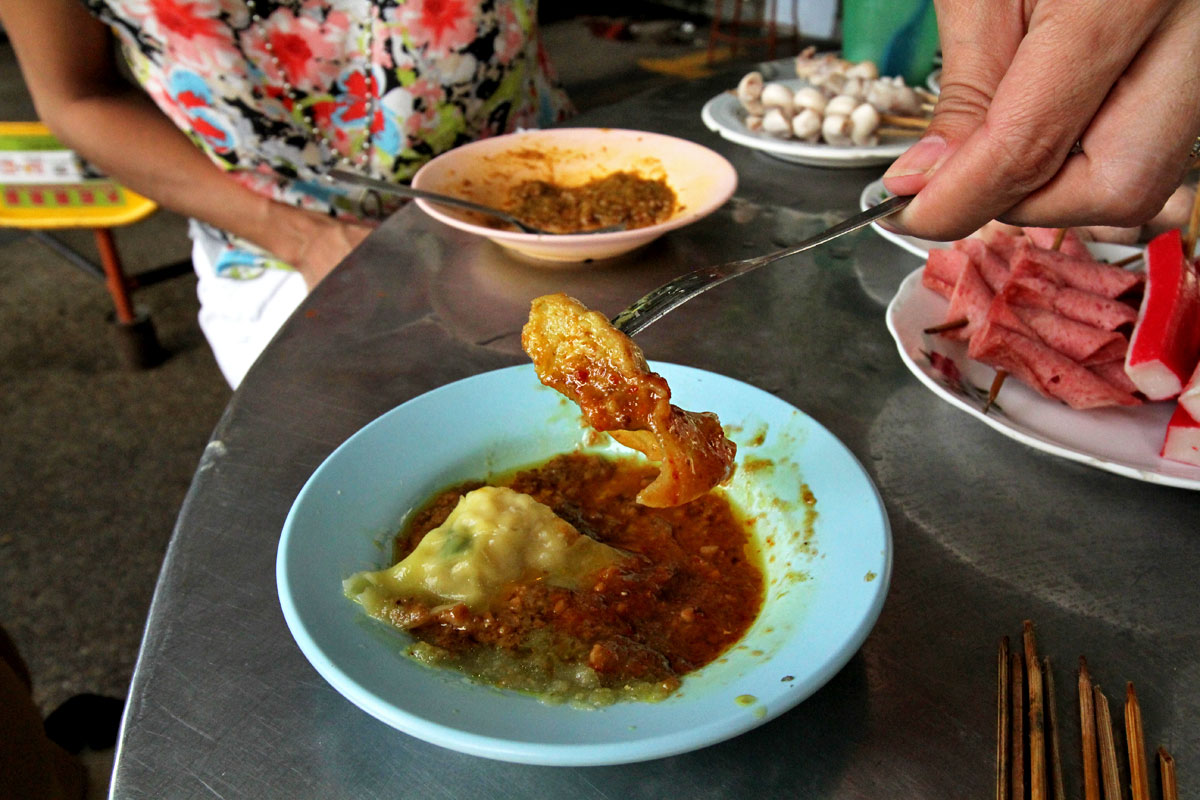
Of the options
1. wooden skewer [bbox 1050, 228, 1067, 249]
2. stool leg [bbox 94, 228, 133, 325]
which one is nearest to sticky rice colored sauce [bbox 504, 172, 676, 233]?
wooden skewer [bbox 1050, 228, 1067, 249]

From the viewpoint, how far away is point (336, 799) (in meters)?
0.86

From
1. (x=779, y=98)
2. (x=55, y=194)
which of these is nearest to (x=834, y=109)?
(x=779, y=98)

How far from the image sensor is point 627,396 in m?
1.03

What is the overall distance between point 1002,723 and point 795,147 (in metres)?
1.76

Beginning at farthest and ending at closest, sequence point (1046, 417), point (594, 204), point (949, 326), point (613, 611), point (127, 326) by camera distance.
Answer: point (127, 326) → point (594, 204) → point (949, 326) → point (1046, 417) → point (613, 611)

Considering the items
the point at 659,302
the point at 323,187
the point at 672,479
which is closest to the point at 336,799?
the point at 672,479

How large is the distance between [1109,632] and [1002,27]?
854mm

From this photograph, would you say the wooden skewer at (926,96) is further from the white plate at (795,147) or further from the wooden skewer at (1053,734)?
the wooden skewer at (1053,734)

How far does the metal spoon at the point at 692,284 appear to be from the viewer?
1180 mm

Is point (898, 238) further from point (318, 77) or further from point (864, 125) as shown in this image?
point (318, 77)

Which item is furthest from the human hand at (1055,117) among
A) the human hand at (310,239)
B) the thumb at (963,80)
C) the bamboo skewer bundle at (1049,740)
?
the human hand at (310,239)

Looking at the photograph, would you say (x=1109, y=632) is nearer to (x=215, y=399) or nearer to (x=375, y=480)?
(x=375, y=480)

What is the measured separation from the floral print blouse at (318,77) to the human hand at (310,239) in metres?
0.06

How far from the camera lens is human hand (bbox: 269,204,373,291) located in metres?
2.23
